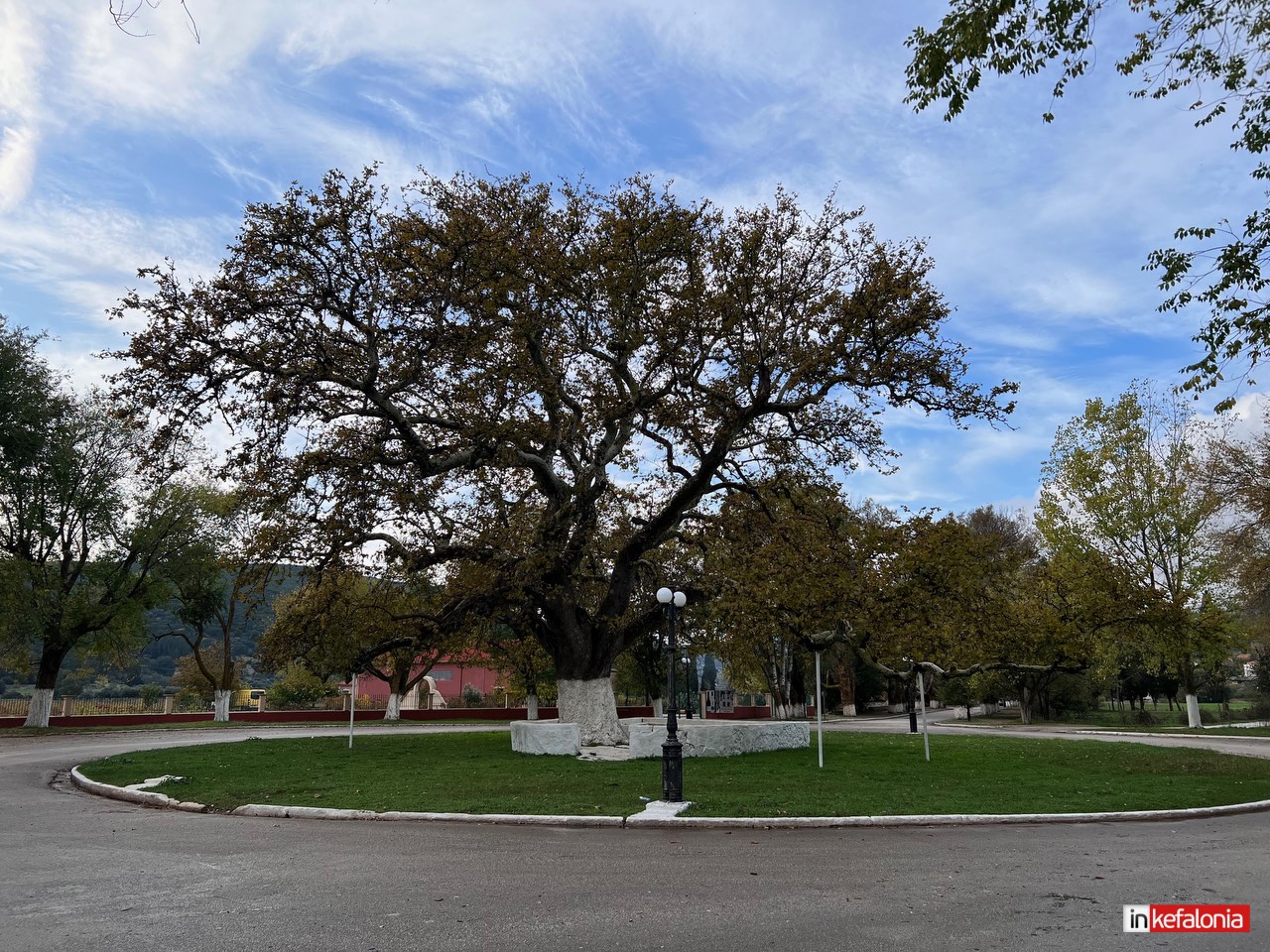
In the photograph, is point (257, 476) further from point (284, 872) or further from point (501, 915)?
point (501, 915)

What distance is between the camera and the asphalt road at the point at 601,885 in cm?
584

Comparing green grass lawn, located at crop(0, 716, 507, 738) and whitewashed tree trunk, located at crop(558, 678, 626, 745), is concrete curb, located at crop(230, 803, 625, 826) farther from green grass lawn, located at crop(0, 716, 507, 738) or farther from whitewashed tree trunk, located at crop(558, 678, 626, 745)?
green grass lawn, located at crop(0, 716, 507, 738)

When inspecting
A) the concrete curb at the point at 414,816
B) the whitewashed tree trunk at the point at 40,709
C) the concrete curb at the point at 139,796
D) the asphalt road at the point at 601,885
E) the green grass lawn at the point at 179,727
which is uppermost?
the asphalt road at the point at 601,885

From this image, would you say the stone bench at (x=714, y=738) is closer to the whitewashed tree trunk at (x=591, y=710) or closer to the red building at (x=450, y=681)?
the whitewashed tree trunk at (x=591, y=710)

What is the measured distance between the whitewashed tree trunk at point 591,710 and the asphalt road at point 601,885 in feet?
38.7

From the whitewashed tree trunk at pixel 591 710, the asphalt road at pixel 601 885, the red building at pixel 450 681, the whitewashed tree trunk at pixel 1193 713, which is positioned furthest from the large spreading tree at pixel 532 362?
the red building at pixel 450 681

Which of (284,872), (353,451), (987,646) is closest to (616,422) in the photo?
(353,451)

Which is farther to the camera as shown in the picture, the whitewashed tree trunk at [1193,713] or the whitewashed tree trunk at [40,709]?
the whitewashed tree trunk at [40,709]

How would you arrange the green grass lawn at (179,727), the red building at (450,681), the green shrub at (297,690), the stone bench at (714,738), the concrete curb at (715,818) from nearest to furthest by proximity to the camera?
the concrete curb at (715,818) < the stone bench at (714,738) < the green grass lawn at (179,727) < the green shrub at (297,690) < the red building at (450,681)

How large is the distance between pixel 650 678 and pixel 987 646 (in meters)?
29.3

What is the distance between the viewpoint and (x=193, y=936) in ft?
19.0

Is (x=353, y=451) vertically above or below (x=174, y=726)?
above

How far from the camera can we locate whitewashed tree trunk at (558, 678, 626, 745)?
22422 millimetres

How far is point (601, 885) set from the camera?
7395mm
